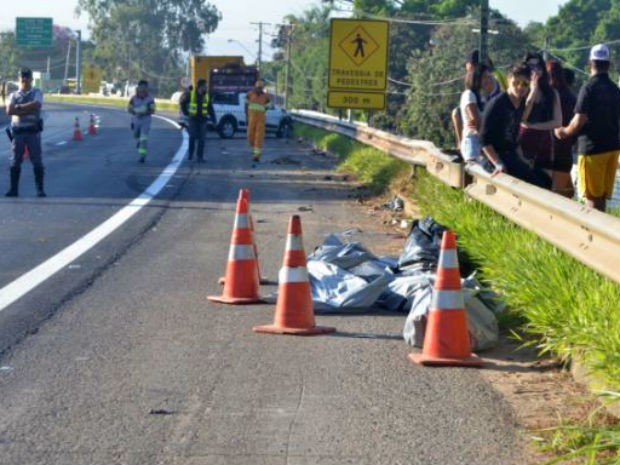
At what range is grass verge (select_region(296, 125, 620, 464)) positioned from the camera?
629 cm

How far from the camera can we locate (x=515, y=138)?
41.6 ft

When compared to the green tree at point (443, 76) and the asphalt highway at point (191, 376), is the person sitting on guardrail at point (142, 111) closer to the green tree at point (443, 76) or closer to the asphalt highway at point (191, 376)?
the asphalt highway at point (191, 376)

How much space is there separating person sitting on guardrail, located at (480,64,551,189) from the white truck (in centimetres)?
3463

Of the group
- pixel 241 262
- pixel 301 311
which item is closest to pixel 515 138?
pixel 241 262

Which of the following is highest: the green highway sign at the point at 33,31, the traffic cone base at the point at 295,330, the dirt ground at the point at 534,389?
the green highway sign at the point at 33,31

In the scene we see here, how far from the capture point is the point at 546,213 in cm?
970

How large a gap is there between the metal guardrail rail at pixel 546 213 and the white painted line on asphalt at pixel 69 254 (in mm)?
3677

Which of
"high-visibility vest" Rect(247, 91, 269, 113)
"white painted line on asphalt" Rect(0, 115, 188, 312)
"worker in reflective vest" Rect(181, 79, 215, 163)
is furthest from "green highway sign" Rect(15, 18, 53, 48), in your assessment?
"white painted line on asphalt" Rect(0, 115, 188, 312)

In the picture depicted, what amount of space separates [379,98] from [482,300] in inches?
680

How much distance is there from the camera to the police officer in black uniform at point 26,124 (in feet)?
65.5

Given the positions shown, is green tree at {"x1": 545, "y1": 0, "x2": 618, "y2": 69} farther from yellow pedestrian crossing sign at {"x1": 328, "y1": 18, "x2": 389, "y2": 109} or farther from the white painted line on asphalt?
the white painted line on asphalt

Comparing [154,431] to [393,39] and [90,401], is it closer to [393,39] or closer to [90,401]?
[90,401]

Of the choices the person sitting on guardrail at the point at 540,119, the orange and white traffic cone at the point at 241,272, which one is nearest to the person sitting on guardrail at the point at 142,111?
the person sitting on guardrail at the point at 540,119

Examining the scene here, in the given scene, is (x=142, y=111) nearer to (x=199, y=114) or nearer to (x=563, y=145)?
(x=199, y=114)
